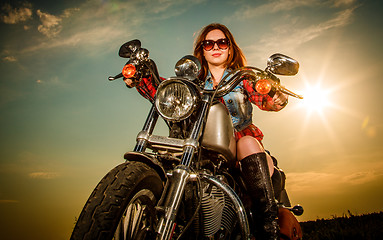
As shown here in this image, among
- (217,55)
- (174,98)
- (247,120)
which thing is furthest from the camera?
(217,55)

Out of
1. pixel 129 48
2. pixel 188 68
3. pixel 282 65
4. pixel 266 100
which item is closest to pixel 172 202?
pixel 188 68

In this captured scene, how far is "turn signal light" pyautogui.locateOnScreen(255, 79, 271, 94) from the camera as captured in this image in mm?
1695

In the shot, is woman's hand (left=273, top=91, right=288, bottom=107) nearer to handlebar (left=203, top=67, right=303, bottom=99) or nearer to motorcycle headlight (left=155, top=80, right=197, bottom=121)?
handlebar (left=203, top=67, right=303, bottom=99)

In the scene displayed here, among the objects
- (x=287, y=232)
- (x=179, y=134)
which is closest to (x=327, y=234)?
(x=287, y=232)

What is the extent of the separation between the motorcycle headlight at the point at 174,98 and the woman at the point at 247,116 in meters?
0.47

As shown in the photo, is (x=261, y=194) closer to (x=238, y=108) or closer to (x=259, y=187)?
(x=259, y=187)

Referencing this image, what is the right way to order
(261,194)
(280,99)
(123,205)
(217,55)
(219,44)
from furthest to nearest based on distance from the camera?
(217,55) < (219,44) < (280,99) < (261,194) < (123,205)

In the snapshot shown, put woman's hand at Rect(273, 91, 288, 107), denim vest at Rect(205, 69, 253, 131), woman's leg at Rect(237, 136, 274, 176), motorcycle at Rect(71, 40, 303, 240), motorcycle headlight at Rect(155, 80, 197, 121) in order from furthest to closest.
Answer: denim vest at Rect(205, 69, 253, 131)
woman's hand at Rect(273, 91, 288, 107)
woman's leg at Rect(237, 136, 274, 176)
motorcycle headlight at Rect(155, 80, 197, 121)
motorcycle at Rect(71, 40, 303, 240)

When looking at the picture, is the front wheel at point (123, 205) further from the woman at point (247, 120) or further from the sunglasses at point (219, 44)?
the sunglasses at point (219, 44)

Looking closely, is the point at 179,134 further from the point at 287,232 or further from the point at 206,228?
the point at 287,232

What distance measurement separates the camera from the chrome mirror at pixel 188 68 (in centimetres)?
183

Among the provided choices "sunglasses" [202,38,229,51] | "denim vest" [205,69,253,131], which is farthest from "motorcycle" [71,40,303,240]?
"sunglasses" [202,38,229,51]

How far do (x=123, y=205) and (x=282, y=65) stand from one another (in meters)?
1.47

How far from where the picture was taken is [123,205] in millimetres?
1105
